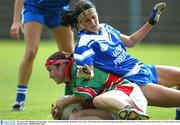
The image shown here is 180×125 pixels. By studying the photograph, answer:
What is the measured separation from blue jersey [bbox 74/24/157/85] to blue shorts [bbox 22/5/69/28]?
1909 mm

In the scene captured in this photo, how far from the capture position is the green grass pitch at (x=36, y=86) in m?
8.03

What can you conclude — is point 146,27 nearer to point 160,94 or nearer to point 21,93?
point 160,94

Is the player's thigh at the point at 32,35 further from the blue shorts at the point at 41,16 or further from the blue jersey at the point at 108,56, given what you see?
the blue jersey at the point at 108,56

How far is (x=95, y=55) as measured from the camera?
6.64 m

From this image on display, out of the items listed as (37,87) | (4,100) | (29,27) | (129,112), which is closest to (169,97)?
(129,112)

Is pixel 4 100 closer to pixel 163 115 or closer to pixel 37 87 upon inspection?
pixel 37 87

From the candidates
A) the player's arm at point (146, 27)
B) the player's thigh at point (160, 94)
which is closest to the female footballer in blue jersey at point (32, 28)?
the player's arm at point (146, 27)

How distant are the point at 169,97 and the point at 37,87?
4.84m

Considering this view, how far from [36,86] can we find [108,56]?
4.88 metres

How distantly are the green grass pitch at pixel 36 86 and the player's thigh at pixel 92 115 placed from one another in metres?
0.96

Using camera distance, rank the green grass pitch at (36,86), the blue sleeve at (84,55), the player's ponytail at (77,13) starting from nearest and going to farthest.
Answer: the blue sleeve at (84,55) < the player's ponytail at (77,13) < the green grass pitch at (36,86)

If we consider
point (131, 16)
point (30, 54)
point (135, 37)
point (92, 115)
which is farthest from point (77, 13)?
point (131, 16)

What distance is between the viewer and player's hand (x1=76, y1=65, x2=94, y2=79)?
6.28 meters

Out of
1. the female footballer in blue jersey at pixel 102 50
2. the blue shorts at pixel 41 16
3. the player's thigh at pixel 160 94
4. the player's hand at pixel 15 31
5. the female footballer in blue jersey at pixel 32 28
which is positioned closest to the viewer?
the female footballer in blue jersey at pixel 102 50
